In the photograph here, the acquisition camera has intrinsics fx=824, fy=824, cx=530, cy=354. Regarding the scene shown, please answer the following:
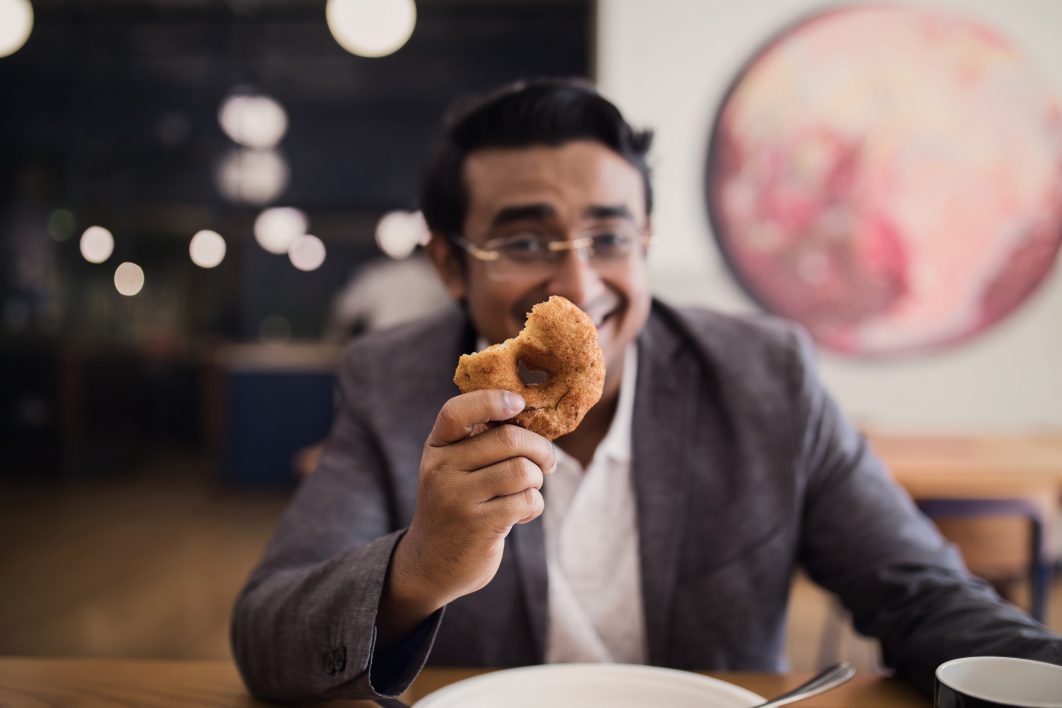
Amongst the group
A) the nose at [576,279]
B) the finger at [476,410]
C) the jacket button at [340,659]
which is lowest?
the jacket button at [340,659]

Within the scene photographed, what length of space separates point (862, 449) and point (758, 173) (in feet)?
9.79

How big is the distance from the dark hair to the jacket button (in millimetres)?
800

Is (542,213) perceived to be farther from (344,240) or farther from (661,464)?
(344,240)

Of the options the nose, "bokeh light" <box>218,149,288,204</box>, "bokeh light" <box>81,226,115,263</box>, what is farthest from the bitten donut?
"bokeh light" <box>81,226,115,263</box>

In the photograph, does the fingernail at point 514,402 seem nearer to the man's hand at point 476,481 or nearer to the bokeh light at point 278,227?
the man's hand at point 476,481

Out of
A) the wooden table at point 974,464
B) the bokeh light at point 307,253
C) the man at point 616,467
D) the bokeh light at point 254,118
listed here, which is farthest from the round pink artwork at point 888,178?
the bokeh light at point 307,253

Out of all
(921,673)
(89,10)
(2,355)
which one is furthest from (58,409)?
(921,673)

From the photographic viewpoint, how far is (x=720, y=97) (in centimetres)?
434

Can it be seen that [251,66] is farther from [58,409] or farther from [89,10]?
[58,409]

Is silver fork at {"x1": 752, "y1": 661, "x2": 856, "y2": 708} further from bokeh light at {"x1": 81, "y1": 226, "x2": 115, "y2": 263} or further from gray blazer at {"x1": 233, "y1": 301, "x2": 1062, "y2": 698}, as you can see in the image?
bokeh light at {"x1": 81, "y1": 226, "x2": 115, "y2": 263}

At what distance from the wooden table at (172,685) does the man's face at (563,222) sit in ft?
1.96

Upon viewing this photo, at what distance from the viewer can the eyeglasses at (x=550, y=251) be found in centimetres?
141

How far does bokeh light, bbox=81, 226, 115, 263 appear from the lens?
9844mm

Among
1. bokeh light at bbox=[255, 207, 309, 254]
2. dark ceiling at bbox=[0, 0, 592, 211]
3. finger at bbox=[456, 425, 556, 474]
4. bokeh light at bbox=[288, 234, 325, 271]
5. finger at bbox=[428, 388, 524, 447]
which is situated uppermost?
dark ceiling at bbox=[0, 0, 592, 211]
